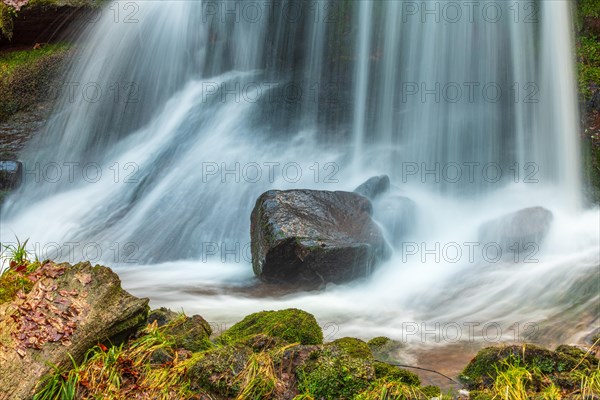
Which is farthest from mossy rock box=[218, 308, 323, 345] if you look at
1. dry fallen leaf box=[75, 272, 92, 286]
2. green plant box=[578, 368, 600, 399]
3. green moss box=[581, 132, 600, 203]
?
green moss box=[581, 132, 600, 203]

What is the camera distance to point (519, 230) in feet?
27.7

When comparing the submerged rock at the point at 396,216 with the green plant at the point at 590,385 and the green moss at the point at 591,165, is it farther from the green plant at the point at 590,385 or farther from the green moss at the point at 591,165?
the green plant at the point at 590,385

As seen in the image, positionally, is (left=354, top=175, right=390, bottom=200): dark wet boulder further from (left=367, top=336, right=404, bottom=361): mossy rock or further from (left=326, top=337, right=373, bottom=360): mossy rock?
(left=326, top=337, right=373, bottom=360): mossy rock

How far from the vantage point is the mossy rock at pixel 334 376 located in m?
3.93

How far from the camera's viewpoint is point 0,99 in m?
11.4

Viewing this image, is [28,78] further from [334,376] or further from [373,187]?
[334,376]

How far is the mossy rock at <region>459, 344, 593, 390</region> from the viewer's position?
14.2ft

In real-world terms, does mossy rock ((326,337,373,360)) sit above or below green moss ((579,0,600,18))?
below

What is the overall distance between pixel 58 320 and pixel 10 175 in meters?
6.92

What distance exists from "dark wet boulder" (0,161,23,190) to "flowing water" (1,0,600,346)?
15 centimetres

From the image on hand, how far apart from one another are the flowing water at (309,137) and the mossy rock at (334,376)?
325 centimetres

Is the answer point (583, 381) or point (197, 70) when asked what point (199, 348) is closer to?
point (583, 381)

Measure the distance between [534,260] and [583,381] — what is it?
419cm

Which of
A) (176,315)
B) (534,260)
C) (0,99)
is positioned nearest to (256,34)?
(0,99)
